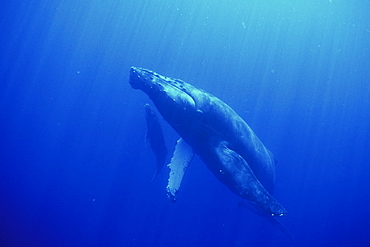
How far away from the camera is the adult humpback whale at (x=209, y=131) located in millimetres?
6449

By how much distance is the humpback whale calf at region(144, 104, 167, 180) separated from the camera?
9172 mm

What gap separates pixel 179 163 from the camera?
8281 mm

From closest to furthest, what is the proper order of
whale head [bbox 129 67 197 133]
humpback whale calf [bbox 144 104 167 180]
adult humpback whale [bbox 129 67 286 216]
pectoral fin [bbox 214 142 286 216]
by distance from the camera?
pectoral fin [bbox 214 142 286 216] → adult humpback whale [bbox 129 67 286 216] → whale head [bbox 129 67 197 133] → humpback whale calf [bbox 144 104 167 180]

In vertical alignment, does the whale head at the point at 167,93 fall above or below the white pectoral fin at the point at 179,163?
above

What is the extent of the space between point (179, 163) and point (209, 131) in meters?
1.61

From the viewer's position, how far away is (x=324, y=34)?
53812 millimetres

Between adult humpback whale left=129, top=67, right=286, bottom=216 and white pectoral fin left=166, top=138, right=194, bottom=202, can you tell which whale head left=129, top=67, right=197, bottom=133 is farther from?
white pectoral fin left=166, top=138, right=194, bottom=202

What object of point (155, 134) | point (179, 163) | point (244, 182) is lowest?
point (244, 182)

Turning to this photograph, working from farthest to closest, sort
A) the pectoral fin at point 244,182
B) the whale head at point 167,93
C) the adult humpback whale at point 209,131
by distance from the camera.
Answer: the whale head at point 167,93, the adult humpback whale at point 209,131, the pectoral fin at point 244,182

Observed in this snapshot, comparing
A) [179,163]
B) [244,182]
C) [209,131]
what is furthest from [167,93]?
[244,182]

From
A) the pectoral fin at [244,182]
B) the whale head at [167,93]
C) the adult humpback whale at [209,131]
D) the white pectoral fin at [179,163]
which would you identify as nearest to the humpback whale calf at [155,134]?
the white pectoral fin at [179,163]

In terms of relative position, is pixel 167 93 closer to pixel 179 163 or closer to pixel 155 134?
pixel 179 163

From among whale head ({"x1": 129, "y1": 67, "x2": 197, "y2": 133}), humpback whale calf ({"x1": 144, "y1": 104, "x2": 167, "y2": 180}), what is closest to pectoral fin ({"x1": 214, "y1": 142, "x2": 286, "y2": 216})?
whale head ({"x1": 129, "y1": 67, "x2": 197, "y2": 133})

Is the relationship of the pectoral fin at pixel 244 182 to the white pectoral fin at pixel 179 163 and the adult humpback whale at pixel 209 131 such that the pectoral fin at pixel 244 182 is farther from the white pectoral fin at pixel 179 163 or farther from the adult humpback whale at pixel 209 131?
the white pectoral fin at pixel 179 163
